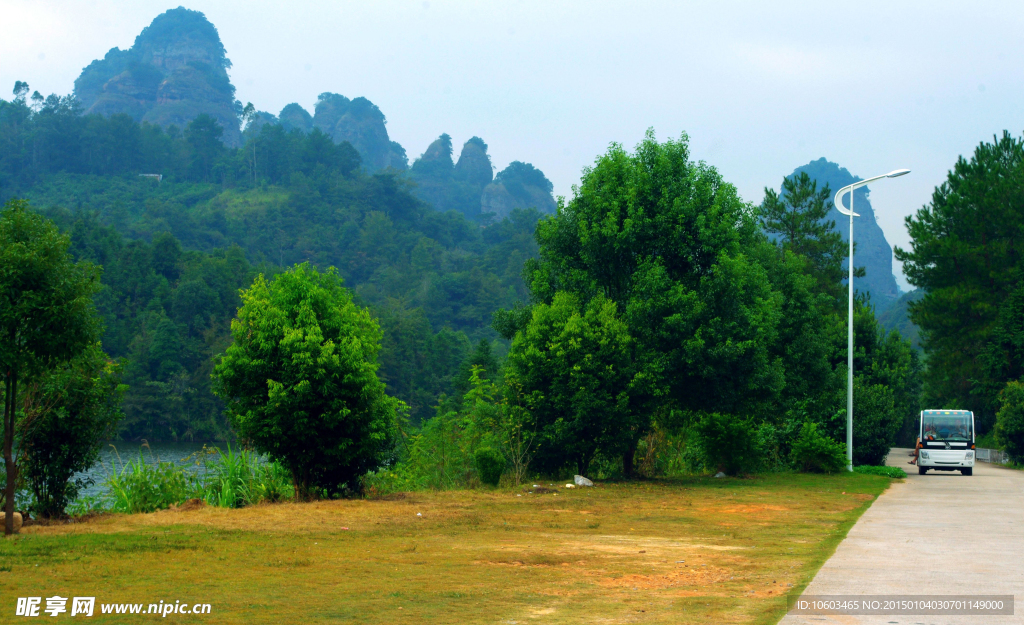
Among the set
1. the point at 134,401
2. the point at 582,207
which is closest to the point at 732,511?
the point at 582,207

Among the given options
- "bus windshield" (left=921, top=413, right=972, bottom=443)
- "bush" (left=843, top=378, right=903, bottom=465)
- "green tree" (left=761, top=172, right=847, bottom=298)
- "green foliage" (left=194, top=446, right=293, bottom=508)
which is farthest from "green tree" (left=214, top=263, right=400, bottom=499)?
"green tree" (left=761, top=172, right=847, bottom=298)

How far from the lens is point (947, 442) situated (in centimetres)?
2856

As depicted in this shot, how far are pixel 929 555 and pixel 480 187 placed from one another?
18617cm

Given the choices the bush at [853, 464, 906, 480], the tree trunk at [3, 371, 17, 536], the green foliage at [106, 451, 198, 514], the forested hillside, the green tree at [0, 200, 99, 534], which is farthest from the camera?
the forested hillside

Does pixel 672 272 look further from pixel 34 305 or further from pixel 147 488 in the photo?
pixel 34 305

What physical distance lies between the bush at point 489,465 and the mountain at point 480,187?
15566 centimetres

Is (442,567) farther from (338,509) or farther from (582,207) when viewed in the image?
(582,207)

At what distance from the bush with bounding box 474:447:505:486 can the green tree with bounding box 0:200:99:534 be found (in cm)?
893

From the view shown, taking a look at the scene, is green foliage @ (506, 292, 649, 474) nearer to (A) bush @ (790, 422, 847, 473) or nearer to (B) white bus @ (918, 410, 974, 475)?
(A) bush @ (790, 422, 847, 473)

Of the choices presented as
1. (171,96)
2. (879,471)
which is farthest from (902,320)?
(171,96)

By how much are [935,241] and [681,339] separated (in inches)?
1224

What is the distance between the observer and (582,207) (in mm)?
21234

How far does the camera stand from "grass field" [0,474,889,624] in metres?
6.80

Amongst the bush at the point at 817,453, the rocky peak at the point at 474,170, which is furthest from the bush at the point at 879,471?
the rocky peak at the point at 474,170
